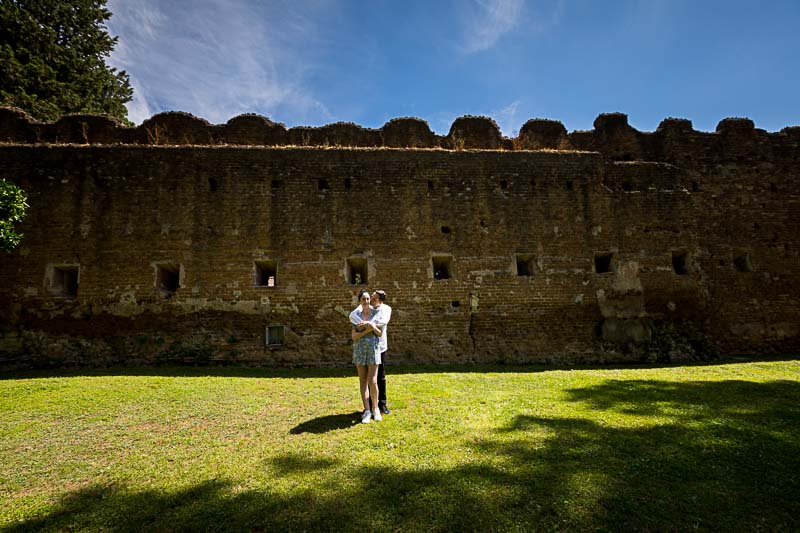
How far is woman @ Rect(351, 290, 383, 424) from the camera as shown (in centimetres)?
548

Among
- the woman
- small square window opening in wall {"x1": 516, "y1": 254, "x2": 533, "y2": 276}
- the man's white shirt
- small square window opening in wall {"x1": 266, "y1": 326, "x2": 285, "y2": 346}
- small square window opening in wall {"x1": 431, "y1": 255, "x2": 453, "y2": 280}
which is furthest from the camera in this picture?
small square window opening in wall {"x1": 516, "y1": 254, "x2": 533, "y2": 276}

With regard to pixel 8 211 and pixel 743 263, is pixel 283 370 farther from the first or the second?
pixel 743 263

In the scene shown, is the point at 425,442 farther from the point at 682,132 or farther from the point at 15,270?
the point at 682,132

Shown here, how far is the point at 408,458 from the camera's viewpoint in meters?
4.22

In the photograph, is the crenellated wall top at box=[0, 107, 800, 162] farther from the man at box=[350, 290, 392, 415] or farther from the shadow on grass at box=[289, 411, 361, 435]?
the shadow on grass at box=[289, 411, 361, 435]

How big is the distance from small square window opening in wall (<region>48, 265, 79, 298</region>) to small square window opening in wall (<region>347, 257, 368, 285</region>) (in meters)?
7.25

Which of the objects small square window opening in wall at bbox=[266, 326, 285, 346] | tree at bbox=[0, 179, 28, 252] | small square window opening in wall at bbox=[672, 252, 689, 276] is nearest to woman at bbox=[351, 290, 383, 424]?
small square window opening in wall at bbox=[266, 326, 285, 346]

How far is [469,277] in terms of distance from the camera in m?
10.9

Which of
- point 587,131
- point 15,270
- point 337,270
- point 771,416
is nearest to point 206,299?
point 337,270

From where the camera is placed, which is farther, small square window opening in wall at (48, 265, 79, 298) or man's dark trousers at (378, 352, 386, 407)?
small square window opening in wall at (48, 265, 79, 298)

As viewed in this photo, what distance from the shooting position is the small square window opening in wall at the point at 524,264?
37.1 feet

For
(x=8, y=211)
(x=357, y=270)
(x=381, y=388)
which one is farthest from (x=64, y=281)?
(x=381, y=388)

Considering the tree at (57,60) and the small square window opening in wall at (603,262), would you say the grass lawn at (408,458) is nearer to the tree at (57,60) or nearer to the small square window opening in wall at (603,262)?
the small square window opening in wall at (603,262)

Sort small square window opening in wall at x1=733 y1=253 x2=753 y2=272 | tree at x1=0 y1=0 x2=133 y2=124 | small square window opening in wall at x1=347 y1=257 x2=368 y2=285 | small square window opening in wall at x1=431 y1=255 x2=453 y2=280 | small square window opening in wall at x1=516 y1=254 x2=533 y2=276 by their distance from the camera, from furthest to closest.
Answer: tree at x1=0 y1=0 x2=133 y2=124 → small square window opening in wall at x1=733 y1=253 x2=753 y2=272 → small square window opening in wall at x1=516 y1=254 x2=533 y2=276 → small square window opening in wall at x1=431 y1=255 x2=453 y2=280 → small square window opening in wall at x1=347 y1=257 x2=368 y2=285
